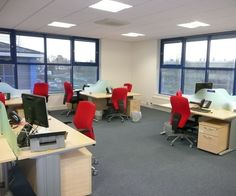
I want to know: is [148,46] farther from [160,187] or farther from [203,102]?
[160,187]

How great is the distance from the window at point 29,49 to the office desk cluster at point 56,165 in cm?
481

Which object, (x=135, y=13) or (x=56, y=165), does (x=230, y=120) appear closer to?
(x=135, y=13)

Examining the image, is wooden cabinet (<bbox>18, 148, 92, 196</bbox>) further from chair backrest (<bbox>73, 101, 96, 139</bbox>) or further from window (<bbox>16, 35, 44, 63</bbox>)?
window (<bbox>16, 35, 44, 63</bbox>)

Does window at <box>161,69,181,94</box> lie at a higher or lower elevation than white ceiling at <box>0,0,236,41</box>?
lower

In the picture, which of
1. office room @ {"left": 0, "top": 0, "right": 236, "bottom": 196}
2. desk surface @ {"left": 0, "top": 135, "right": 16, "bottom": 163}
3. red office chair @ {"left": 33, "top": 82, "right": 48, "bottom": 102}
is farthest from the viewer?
red office chair @ {"left": 33, "top": 82, "right": 48, "bottom": 102}

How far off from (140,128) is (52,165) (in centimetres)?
356

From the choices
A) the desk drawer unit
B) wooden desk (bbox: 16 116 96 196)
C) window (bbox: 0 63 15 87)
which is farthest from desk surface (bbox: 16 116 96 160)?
window (bbox: 0 63 15 87)

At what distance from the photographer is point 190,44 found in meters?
7.14

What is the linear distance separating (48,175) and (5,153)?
464 millimetres

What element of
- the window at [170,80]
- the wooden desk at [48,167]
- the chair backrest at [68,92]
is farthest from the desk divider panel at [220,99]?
the chair backrest at [68,92]

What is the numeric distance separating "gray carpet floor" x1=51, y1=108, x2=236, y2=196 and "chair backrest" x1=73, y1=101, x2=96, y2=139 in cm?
66

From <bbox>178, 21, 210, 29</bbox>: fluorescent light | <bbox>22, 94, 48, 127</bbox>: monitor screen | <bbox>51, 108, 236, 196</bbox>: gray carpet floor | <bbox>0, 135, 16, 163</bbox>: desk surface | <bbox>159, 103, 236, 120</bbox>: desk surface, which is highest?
<bbox>178, 21, 210, 29</bbox>: fluorescent light

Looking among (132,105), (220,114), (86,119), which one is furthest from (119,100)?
(86,119)

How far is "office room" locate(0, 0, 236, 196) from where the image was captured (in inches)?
119
